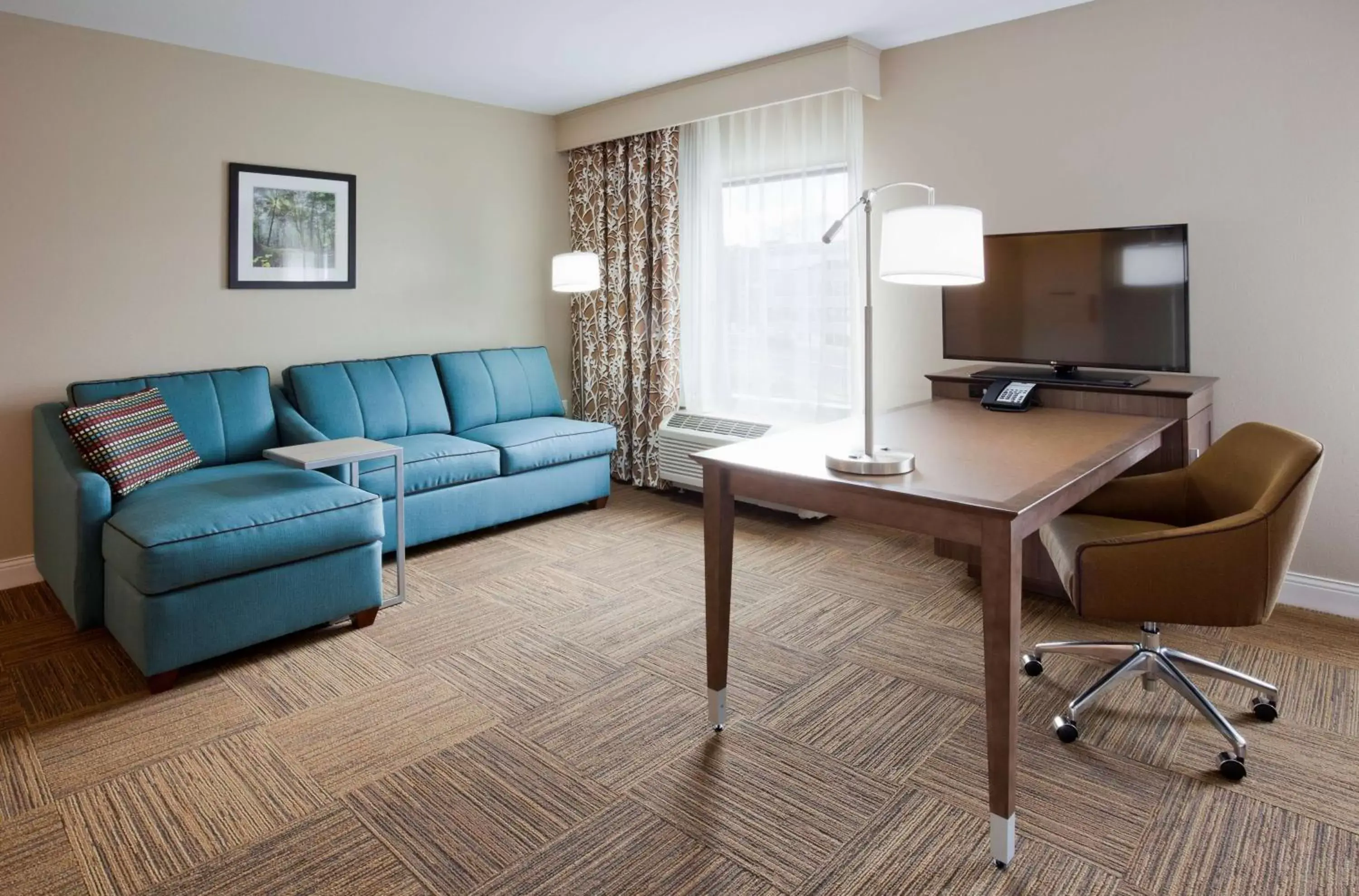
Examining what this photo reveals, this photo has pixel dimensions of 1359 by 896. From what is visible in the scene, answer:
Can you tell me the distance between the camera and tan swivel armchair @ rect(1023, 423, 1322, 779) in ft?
6.91

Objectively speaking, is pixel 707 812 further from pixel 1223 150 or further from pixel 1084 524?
pixel 1223 150

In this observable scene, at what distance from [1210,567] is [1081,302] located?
1.57 meters

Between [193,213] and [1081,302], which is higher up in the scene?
[193,213]

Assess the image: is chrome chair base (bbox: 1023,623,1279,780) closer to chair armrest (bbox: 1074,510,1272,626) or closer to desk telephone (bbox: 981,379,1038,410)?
chair armrest (bbox: 1074,510,1272,626)

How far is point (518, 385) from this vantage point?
506cm

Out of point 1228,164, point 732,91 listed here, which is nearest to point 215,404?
point 732,91

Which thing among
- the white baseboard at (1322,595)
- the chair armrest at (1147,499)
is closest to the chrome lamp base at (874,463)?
the chair armrest at (1147,499)

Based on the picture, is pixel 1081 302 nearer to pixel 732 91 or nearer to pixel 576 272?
pixel 732 91

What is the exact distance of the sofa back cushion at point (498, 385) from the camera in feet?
15.7

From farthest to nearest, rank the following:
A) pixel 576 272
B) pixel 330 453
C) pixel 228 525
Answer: pixel 576 272
pixel 330 453
pixel 228 525

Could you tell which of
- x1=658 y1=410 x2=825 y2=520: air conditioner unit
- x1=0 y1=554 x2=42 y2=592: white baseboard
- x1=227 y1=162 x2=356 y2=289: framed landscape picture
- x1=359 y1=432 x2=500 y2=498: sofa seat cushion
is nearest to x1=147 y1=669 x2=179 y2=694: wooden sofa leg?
x1=359 y1=432 x2=500 y2=498: sofa seat cushion

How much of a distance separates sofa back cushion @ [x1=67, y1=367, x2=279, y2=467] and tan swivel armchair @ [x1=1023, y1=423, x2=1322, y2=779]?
11.2ft

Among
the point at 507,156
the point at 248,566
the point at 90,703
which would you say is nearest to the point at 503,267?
the point at 507,156

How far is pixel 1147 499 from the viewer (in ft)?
9.14
